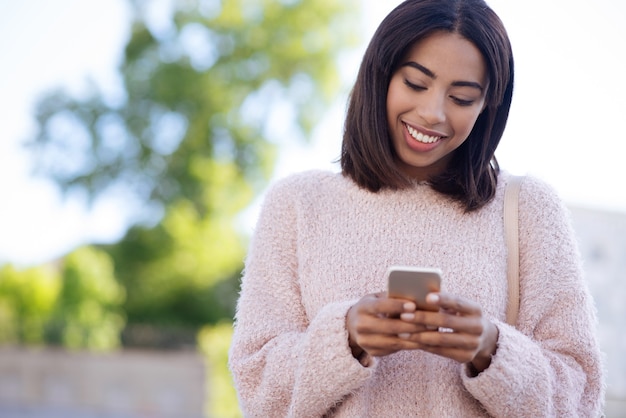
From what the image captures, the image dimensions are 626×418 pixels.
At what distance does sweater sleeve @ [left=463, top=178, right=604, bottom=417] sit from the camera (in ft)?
6.70

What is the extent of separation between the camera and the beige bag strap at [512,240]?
2.28 m

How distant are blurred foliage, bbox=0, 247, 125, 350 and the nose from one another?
1516 cm

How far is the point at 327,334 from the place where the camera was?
2.04 metres

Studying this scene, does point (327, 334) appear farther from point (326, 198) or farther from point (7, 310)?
point (7, 310)

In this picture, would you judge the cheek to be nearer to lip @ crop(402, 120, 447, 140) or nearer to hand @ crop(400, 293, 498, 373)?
lip @ crop(402, 120, 447, 140)

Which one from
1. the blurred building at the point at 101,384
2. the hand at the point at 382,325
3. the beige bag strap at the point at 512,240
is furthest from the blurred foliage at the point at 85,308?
the hand at the point at 382,325

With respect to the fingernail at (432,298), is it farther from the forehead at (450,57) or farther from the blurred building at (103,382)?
the blurred building at (103,382)

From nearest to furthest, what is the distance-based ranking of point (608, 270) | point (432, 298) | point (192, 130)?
point (432, 298) < point (608, 270) < point (192, 130)

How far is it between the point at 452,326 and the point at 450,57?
2.35ft

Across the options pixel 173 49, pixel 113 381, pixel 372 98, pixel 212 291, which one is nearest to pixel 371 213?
pixel 372 98

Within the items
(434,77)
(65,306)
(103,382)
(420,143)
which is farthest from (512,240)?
(65,306)

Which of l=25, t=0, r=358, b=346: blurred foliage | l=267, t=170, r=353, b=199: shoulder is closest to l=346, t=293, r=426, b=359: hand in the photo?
l=267, t=170, r=353, b=199: shoulder

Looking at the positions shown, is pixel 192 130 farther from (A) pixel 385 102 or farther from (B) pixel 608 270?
(A) pixel 385 102

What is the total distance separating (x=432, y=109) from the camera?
2184 millimetres
